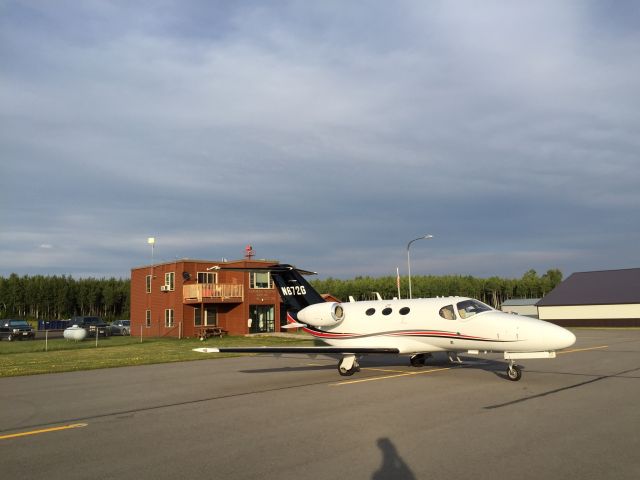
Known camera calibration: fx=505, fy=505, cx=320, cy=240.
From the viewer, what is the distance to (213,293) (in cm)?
Result: 4178

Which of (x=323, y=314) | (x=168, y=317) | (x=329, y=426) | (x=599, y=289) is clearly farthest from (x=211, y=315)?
(x=599, y=289)

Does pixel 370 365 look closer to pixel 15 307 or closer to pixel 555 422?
pixel 555 422

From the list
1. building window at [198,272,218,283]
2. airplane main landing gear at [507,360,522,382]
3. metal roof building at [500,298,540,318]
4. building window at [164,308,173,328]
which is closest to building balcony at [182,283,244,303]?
building window at [198,272,218,283]

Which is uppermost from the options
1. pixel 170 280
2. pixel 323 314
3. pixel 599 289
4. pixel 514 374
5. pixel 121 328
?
pixel 170 280

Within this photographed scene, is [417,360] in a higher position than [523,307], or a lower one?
higher

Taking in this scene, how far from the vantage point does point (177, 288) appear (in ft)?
141

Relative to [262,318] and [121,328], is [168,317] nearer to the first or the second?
[262,318]

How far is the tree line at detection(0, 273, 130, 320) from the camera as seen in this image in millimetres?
98875

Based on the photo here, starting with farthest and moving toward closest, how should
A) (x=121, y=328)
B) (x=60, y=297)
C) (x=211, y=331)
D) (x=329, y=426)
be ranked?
1. (x=60, y=297)
2. (x=121, y=328)
3. (x=211, y=331)
4. (x=329, y=426)

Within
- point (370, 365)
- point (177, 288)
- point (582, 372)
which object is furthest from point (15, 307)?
point (582, 372)

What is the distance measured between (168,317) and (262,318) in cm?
820

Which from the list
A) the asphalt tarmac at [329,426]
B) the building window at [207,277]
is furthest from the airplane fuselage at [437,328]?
the building window at [207,277]

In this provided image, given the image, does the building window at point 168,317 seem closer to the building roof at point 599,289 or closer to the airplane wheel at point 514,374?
the airplane wheel at point 514,374

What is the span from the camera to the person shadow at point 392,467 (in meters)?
6.40
